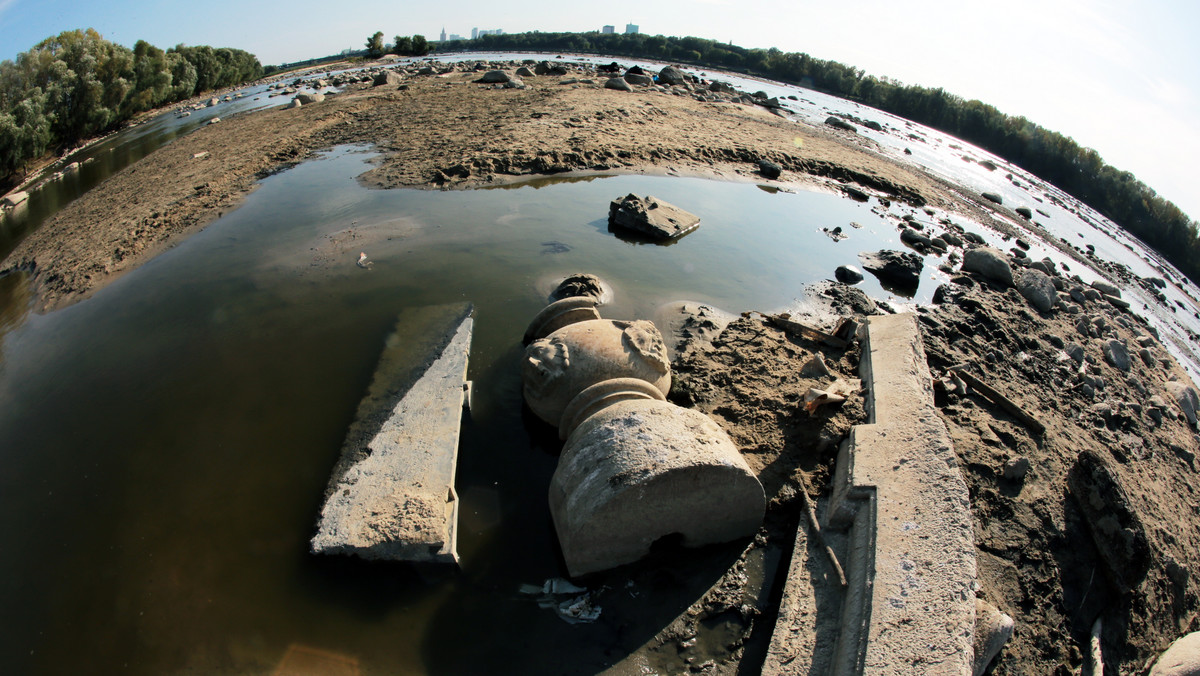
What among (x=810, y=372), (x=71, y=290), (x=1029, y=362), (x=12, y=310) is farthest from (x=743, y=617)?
(x=12, y=310)

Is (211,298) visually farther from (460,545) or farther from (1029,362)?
(1029,362)

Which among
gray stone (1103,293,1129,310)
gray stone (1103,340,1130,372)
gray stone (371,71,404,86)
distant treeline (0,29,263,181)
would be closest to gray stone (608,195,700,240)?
gray stone (1103,340,1130,372)

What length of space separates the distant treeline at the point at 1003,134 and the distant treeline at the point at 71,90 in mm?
35683

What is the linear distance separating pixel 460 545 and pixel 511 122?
1356cm

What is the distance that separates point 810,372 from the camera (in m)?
6.47

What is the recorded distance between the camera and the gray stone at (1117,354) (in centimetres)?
829

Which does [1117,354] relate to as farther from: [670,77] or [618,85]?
[670,77]

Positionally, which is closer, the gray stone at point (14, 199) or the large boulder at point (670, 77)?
the gray stone at point (14, 199)

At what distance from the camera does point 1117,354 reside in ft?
27.5

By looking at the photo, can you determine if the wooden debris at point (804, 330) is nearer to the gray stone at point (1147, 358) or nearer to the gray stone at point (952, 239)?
the gray stone at point (1147, 358)

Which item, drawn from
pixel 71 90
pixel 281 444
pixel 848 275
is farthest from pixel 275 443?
pixel 71 90

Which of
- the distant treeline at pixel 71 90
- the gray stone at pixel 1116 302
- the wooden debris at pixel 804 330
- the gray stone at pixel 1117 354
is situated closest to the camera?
the wooden debris at pixel 804 330

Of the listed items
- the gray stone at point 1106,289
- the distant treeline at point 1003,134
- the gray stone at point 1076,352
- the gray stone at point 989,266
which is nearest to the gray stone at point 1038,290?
the gray stone at point 989,266

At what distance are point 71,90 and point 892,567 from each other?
2816 cm
